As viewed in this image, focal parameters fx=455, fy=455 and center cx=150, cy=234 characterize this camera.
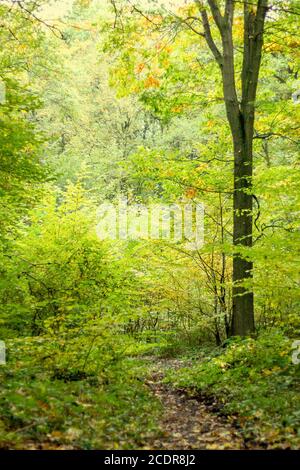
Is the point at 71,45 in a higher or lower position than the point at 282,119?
higher

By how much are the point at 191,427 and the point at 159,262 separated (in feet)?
20.8

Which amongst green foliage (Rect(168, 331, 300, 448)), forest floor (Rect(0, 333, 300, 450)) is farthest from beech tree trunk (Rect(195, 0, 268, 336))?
forest floor (Rect(0, 333, 300, 450))

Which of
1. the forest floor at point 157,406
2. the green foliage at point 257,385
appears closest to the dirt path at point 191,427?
the forest floor at point 157,406

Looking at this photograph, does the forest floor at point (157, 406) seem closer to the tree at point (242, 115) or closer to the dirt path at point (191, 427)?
the dirt path at point (191, 427)

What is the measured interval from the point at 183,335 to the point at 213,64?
24.5 ft

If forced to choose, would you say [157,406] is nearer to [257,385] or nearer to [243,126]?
[257,385]

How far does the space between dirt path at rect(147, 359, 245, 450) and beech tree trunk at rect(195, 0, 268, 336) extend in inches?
84.3

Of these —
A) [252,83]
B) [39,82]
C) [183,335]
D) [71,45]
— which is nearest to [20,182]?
[252,83]

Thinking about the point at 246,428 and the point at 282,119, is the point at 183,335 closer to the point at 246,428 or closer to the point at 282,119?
the point at 282,119

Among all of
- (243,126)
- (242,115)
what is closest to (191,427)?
(243,126)

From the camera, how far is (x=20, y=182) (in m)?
6.39

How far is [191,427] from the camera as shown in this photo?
17.3ft

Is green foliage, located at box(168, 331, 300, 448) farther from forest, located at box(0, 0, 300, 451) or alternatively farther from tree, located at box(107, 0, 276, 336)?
tree, located at box(107, 0, 276, 336)

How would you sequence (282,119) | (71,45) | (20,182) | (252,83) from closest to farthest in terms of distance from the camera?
(20,182) < (252,83) < (282,119) < (71,45)
